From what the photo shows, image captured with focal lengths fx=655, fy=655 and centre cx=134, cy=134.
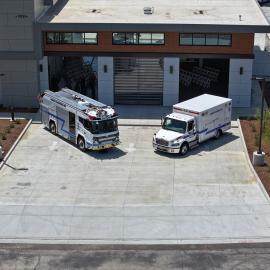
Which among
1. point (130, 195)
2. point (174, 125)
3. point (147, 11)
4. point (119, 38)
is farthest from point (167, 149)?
point (147, 11)

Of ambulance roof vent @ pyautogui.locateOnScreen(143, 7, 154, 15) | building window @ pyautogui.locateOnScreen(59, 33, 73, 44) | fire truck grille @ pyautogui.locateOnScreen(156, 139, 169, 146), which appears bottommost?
fire truck grille @ pyautogui.locateOnScreen(156, 139, 169, 146)

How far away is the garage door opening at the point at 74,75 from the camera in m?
50.8

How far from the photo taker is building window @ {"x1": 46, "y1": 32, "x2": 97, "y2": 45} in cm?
4781

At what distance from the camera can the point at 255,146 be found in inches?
1583

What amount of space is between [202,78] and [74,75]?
10.5m

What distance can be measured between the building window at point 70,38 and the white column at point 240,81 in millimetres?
10343

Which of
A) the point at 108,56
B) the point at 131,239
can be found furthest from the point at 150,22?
the point at 131,239

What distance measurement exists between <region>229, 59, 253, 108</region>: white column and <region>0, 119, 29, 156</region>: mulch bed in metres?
15.3

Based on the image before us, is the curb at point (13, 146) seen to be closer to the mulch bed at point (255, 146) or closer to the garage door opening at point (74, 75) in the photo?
the garage door opening at point (74, 75)

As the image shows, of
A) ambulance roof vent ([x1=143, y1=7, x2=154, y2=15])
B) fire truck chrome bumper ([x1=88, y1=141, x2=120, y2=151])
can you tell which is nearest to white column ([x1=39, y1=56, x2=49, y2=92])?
ambulance roof vent ([x1=143, y1=7, x2=154, y2=15])

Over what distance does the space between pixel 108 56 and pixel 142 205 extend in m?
18.0

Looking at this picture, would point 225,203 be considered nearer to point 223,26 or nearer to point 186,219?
point 186,219

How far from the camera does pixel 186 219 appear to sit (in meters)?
31.1

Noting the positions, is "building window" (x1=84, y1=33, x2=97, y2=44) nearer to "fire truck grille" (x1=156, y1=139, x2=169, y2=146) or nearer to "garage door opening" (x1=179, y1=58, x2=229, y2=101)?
"garage door opening" (x1=179, y1=58, x2=229, y2=101)
